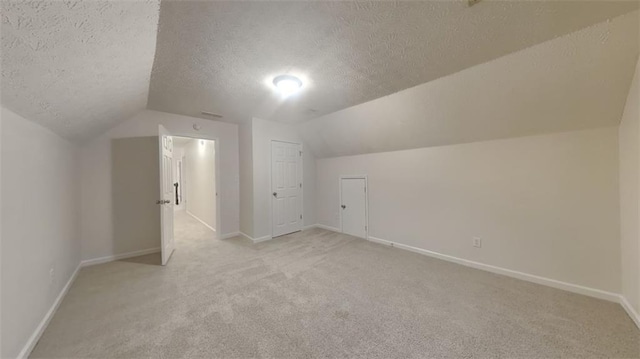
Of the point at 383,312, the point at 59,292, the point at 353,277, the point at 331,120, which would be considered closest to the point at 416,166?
the point at 331,120

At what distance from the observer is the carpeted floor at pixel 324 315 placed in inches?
60.4

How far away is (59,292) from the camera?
6.88 feet

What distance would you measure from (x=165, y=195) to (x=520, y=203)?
4.54 m

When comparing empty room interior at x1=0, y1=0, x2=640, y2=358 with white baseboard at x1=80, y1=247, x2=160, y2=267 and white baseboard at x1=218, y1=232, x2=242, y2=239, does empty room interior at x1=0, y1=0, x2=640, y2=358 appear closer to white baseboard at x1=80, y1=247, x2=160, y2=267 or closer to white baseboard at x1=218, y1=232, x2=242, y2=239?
Answer: white baseboard at x1=80, y1=247, x2=160, y2=267

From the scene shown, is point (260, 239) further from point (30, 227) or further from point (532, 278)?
point (532, 278)

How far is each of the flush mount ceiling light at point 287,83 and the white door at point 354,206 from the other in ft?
7.43

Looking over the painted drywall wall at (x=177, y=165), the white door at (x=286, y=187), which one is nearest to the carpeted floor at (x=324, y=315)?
the white door at (x=286, y=187)

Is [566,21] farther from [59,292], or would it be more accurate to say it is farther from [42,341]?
[59,292]

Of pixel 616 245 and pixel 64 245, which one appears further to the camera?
pixel 64 245

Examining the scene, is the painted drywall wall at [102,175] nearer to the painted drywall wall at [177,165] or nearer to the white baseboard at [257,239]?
the white baseboard at [257,239]

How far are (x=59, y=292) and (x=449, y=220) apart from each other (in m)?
4.53

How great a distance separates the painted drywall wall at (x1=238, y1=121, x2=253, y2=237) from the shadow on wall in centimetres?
134

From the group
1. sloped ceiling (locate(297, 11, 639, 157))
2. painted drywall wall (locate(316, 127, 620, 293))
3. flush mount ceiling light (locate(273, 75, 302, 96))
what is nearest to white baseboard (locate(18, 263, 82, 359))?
flush mount ceiling light (locate(273, 75, 302, 96))

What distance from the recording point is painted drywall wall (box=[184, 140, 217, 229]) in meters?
4.80
